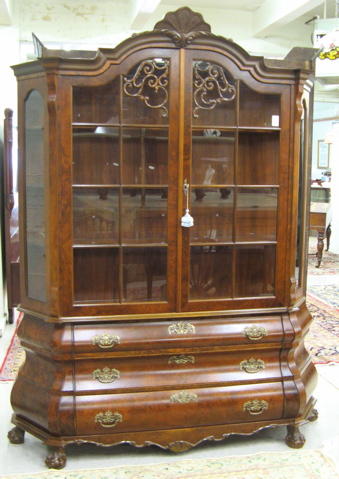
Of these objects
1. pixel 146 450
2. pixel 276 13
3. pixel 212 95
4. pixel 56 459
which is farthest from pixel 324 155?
pixel 56 459

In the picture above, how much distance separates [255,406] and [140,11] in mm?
3881

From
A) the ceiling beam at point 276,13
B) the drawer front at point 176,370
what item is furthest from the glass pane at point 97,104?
the ceiling beam at point 276,13

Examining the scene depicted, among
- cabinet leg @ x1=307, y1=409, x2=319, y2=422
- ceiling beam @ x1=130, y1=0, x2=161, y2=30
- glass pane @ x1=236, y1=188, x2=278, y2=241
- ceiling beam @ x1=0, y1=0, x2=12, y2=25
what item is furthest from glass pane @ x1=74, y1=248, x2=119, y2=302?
ceiling beam @ x1=0, y1=0, x2=12, y2=25

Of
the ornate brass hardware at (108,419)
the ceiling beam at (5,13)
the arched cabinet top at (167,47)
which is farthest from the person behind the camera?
the ceiling beam at (5,13)

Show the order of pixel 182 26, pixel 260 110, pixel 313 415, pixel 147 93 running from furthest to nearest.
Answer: pixel 313 415 → pixel 260 110 → pixel 147 93 → pixel 182 26

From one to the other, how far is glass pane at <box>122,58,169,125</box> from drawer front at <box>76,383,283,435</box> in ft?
4.28

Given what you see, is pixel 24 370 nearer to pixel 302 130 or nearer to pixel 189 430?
pixel 189 430

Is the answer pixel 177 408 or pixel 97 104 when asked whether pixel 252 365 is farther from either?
pixel 97 104

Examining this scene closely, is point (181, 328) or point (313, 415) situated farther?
point (313, 415)

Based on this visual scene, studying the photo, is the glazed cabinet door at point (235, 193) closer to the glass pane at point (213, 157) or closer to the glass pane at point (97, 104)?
the glass pane at point (213, 157)

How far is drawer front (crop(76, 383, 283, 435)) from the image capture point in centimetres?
260

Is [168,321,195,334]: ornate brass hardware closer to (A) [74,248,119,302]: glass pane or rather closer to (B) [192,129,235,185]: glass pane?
(A) [74,248,119,302]: glass pane

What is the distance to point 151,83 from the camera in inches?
102

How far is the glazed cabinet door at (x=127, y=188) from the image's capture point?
2.59m
